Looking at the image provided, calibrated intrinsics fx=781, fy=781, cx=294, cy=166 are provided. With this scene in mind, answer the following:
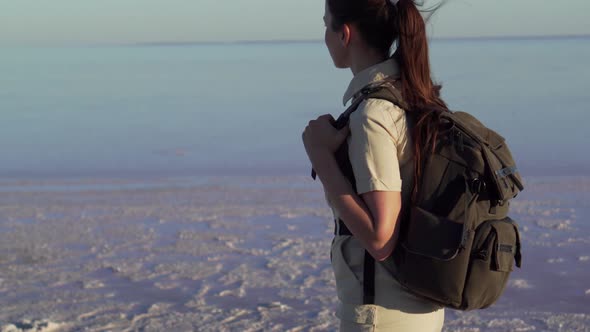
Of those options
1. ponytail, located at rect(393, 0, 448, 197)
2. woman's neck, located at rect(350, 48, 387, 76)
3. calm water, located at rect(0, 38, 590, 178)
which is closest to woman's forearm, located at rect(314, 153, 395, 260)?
ponytail, located at rect(393, 0, 448, 197)

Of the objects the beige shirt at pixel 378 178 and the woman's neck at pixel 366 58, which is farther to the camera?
the woman's neck at pixel 366 58

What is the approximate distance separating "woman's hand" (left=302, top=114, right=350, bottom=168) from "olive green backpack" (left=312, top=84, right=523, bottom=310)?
28 mm

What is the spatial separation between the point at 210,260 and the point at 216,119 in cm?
975

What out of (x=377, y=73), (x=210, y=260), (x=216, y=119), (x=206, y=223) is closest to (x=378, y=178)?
(x=377, y=73)

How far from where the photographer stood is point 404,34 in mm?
1949

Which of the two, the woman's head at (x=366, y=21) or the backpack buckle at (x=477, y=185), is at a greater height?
the woman's head at (x=366, y=21)

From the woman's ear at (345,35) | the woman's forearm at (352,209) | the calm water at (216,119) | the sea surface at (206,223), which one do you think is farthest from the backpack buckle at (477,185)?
the calm water at (216,119)

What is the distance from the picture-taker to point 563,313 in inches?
195

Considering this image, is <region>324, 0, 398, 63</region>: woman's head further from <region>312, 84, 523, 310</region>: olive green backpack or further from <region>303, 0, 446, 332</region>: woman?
<region>312, 84, 523, 310</region>: olive green backpack

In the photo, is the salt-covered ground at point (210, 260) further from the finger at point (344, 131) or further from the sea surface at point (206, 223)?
the finger at point (344, 131)

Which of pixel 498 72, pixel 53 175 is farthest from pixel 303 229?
pixel 498 72

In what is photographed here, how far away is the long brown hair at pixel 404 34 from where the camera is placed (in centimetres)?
194

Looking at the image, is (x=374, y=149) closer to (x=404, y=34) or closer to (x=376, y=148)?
(x=376, y=148)

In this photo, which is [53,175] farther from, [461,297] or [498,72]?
[498,72]
